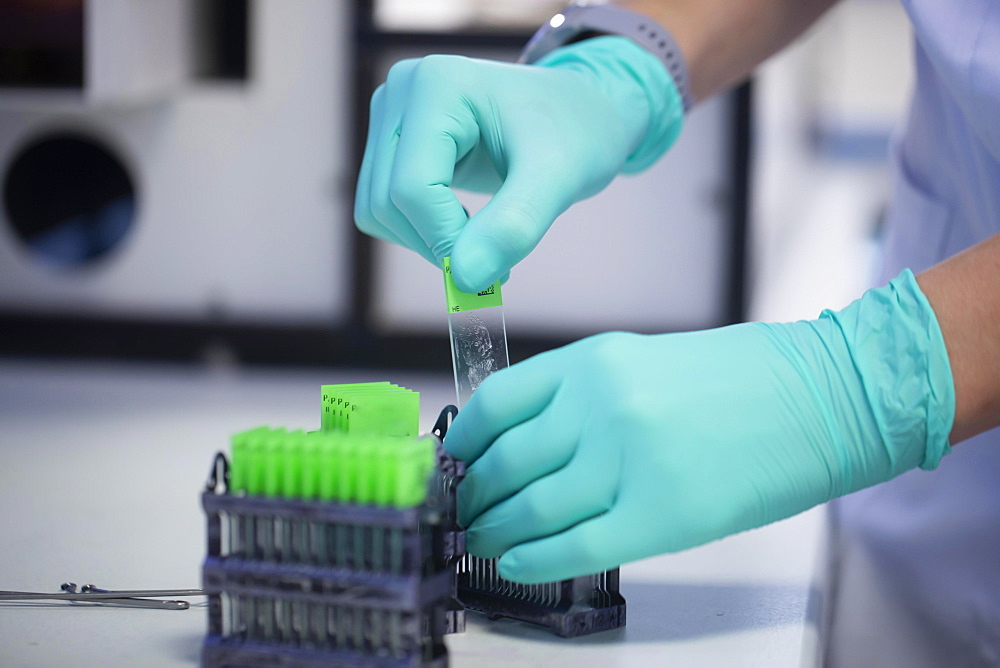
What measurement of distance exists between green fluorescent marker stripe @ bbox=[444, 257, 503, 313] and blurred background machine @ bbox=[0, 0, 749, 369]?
83 cm

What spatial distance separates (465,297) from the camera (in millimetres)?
729

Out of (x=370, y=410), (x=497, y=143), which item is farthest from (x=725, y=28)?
(x=370, y=410)

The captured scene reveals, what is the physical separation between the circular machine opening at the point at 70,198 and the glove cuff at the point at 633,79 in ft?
3.34

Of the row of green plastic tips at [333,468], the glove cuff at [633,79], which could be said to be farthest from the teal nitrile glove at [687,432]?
the glove cuff at [633,79]

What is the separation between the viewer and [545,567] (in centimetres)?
59

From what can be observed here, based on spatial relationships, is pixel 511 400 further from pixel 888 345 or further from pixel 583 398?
pixel 888 345

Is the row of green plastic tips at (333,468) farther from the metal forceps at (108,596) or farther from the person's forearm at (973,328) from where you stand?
the person's forearm at (973,328)

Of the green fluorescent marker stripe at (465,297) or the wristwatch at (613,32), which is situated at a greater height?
the wristwatch at (613,32)

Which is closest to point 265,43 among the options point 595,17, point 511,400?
point 595,17

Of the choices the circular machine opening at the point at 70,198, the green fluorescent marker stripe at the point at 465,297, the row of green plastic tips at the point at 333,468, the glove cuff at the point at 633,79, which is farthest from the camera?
the circular machine opening at the point at 70,198

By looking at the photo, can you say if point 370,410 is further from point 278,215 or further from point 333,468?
point 278,215

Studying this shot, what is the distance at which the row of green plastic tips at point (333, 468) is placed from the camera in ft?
1.61

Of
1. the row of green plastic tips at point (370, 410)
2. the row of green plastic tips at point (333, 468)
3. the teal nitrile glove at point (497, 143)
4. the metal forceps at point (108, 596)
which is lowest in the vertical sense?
the metal forceps at point (108, 596)

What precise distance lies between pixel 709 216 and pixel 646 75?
629 millimetres
